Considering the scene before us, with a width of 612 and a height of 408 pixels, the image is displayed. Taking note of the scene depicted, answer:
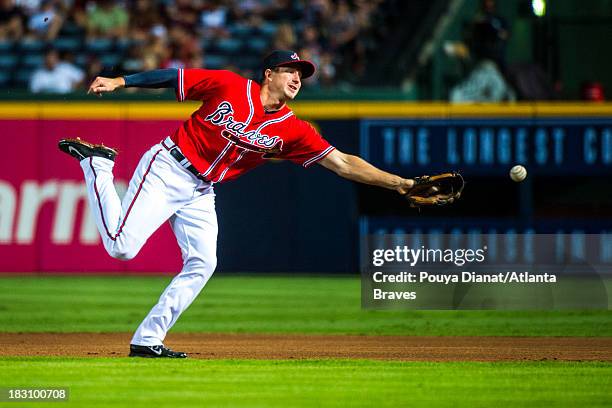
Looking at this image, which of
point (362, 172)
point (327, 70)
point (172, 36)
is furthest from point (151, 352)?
point (172, 36)

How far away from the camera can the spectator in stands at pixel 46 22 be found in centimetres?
1738

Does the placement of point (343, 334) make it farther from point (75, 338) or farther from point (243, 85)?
point (243, 85)

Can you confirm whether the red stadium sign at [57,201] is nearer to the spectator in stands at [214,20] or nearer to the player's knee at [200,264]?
the spectator in stands at [214,20]

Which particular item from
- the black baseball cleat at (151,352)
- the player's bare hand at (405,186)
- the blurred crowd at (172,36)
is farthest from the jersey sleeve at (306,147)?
the blurred crowd at (172,36)

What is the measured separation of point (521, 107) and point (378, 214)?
6.91ft

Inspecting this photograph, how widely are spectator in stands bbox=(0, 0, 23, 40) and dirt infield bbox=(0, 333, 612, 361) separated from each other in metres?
8.39

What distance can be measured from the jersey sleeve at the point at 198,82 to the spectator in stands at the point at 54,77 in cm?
888

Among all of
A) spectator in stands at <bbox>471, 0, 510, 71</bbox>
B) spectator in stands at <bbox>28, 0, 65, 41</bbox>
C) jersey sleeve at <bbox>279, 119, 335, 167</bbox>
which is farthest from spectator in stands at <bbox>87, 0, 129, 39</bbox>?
jersey sleeve at <bbox>279, 119, 335, 167</bbox>

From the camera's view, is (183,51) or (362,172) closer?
(362,172)

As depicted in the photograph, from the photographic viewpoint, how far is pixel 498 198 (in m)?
14.5

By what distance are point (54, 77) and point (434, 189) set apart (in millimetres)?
9397

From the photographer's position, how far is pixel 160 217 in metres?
7.52

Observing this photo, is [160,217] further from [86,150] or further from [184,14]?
[184,14]

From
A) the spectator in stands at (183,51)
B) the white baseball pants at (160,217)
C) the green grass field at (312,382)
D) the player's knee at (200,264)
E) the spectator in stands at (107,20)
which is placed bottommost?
the green grass field at (312,382)
